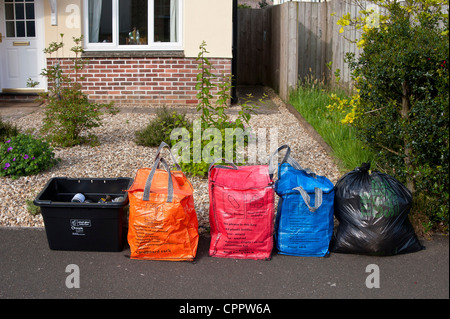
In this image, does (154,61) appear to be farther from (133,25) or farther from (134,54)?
(133,25)

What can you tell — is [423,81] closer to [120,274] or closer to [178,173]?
[178,173]

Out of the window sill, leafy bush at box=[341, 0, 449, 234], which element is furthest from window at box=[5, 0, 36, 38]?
leafy bush at box=[341, 0, 449, 234]

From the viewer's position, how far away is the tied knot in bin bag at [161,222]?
4.39m

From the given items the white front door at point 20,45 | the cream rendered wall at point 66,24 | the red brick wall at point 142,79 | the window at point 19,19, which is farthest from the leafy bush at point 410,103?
the window at point 19,19

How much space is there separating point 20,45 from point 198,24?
4.06m

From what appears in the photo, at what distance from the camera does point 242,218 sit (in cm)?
448

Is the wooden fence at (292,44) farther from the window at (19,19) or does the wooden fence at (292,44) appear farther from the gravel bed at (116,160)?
the window at (19,19)

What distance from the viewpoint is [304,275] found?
4230mm

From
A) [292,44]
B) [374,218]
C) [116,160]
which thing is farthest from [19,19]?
[374,218]

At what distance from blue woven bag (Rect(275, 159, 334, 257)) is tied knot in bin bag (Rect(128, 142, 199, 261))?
2.53 ft

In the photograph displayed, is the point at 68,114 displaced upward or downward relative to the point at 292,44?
downward


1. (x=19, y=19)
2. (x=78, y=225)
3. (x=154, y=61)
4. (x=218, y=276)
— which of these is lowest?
(x=218, y=276)

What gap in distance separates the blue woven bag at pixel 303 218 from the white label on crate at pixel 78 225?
1.64m

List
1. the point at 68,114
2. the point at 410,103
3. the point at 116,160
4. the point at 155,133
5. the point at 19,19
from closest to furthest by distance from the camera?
the point at 410,103 < the point at 116,160 < the point at 68,114 < the point at 155,133 < the point at 19,19
